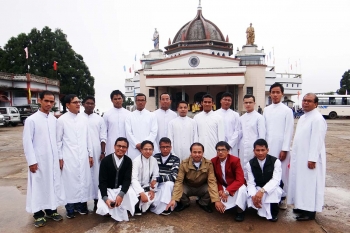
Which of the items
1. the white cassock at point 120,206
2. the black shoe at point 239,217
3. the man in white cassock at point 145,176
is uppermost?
the man in white cassock at point 145,176

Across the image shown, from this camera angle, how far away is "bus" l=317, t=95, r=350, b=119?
24562 mm

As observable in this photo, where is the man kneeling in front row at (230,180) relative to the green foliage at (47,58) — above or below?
below

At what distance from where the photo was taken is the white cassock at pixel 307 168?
352cm

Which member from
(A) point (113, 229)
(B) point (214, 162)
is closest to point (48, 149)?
(A) point (113, 229)

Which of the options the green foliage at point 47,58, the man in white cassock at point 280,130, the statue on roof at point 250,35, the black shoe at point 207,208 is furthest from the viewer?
the green foliage at point 47,58

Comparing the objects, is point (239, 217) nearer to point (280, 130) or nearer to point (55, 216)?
point (280, 130)

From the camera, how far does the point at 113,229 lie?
10.8 ft

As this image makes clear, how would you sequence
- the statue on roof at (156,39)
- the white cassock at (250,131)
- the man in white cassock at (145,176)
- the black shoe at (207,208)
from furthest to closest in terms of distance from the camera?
the statue on roof at (156,39) → the white cassock at (250,131) → the black shoe at (207,208) → the man in white cassock at (145,176)

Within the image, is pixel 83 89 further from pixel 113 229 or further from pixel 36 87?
pixel 113 229

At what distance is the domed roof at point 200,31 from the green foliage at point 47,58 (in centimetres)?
1290

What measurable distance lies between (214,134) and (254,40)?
2949 centimetres

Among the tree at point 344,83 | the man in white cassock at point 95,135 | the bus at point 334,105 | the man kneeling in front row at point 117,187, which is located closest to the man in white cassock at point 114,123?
the man in white cassock at point 95,135

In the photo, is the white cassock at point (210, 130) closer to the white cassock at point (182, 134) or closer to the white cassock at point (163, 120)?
the white cassock at point (182, 134)

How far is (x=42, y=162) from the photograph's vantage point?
11.6 ft
